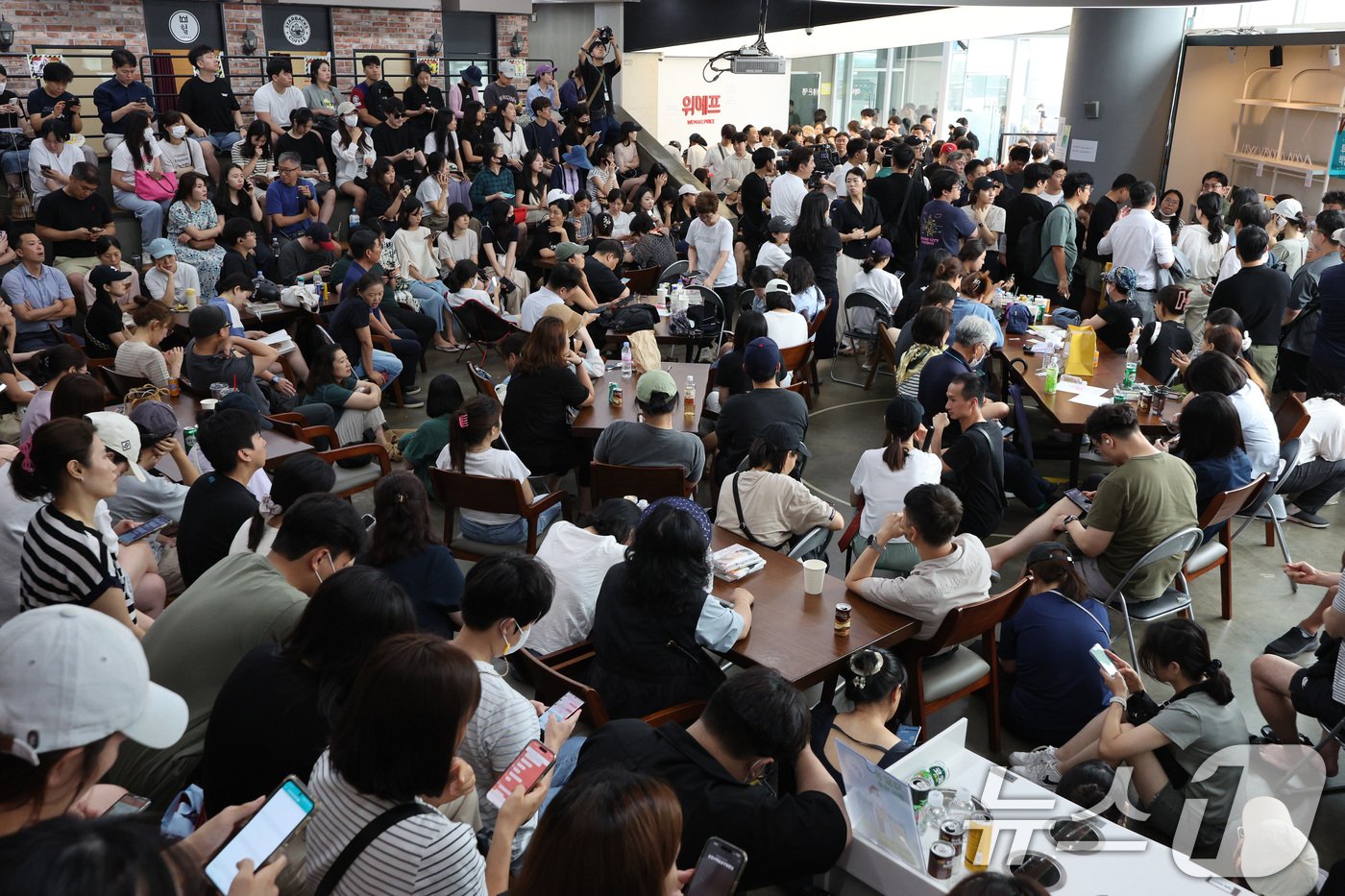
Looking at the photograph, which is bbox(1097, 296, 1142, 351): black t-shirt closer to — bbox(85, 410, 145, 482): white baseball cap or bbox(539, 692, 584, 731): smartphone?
bbox(539, 692, 584, 731): smartphone

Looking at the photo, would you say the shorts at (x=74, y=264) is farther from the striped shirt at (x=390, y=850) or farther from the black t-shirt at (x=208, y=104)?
the striped shirt at (x=390, y=850)

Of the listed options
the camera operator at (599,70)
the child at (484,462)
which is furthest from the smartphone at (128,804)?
the camera operator at (599,70)

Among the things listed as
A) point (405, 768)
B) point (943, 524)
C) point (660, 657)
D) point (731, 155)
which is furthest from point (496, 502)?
point (731, 155)

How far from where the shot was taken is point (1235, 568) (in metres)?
5.70

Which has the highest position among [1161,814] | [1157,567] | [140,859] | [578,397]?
[140,859]

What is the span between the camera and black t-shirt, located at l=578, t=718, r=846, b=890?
2.56 metres

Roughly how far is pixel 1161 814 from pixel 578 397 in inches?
139

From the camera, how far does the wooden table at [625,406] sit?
5703mm

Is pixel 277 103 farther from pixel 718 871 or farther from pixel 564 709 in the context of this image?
pixel 718 871

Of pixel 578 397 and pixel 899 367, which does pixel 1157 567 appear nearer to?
pixel 899 367

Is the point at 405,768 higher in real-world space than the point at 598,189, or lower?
lower

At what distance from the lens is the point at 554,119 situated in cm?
1356

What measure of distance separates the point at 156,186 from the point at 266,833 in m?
8.82

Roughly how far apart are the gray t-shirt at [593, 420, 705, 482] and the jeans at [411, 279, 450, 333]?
415 centimetres
